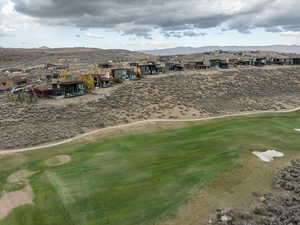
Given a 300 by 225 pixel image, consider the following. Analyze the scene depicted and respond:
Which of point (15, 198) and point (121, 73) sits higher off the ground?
point (121, 73)

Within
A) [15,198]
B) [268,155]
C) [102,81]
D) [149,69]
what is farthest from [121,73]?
[15,198]

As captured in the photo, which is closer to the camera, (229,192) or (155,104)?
(229,192)

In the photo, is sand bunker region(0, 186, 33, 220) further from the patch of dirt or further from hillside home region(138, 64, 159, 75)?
hillside home region(138, 64, 159, 75)

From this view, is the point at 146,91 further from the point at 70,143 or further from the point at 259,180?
the point at 259,180

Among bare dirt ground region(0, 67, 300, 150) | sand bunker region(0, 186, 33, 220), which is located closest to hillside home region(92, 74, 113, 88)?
bare dirt ground region(0, 67, 300, 150)

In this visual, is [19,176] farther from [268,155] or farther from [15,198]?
[268,155]

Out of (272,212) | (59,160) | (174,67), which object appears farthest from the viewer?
(174,67)
